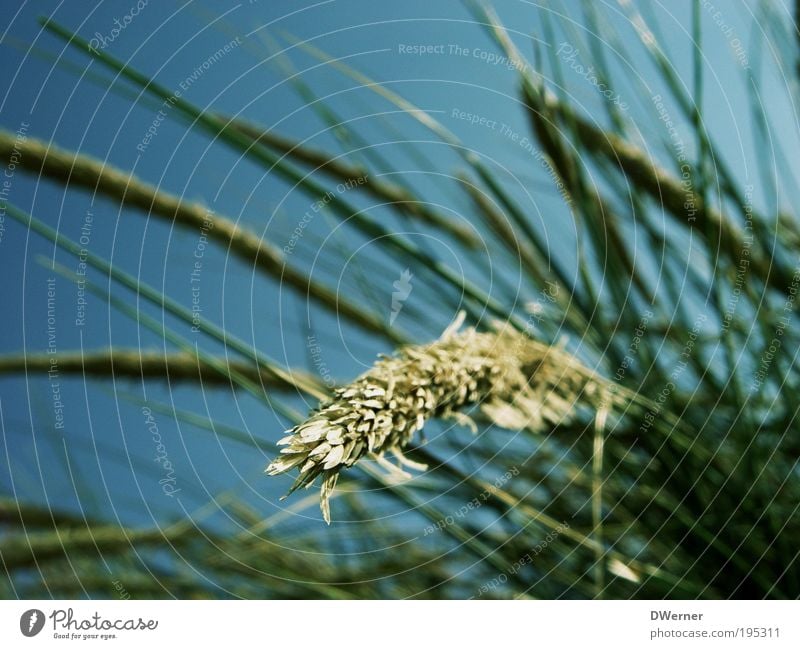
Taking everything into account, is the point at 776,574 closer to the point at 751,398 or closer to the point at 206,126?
the point at 751,398

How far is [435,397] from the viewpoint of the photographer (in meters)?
0.34

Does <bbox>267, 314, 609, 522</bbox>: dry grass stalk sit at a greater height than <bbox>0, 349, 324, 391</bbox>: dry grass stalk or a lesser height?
lesser

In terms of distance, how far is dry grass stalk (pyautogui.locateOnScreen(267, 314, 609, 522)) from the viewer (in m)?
0.26

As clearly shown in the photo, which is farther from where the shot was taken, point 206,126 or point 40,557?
point 40,557

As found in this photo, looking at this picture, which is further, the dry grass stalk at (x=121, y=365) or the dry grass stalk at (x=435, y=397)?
the dry grass stalk at (x=121, y=365)

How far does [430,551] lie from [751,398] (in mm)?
230

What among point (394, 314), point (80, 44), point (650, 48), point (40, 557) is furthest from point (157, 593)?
point (650, 48)

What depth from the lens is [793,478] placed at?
1.39 ft

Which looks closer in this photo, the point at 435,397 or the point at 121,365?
the point at 435,397

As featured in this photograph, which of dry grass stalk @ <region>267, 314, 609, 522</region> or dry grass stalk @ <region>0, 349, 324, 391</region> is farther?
dry grass stalk @ <region>0, 349, 324, 391</region>

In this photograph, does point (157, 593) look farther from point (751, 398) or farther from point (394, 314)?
point (751, 398)

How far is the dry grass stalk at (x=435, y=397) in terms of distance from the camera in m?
0.26

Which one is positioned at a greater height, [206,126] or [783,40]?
[783,40]
